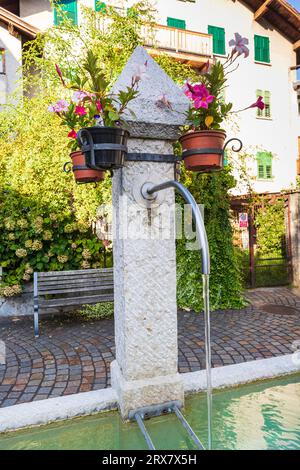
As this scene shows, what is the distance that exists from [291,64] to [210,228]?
44.8ft

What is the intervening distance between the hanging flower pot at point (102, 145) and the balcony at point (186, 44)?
11331 millimetres

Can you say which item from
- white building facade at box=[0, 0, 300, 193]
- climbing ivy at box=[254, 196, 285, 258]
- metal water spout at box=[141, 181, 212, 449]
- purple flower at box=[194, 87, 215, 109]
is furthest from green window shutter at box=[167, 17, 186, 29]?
metal water spout at box=[141, 181, 212, 449]

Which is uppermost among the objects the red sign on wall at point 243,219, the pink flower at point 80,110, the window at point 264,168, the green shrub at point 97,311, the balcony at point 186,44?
the balcony at point 186,44

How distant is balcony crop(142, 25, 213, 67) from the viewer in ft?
38.3

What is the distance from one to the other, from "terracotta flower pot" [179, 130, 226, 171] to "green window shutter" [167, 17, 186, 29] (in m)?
13.3

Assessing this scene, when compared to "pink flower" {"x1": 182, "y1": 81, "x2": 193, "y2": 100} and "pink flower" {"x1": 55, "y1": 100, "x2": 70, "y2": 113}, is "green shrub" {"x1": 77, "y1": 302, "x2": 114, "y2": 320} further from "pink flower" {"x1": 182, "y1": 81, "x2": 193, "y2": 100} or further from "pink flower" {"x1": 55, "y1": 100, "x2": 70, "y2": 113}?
"pink flower" {"x1": 182, "y1": 81, "x2": 193, "y2": 100}

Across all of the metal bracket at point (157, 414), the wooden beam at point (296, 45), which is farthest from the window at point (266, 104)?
the metal bracket at point (157, 414)

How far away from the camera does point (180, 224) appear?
18.6 feet

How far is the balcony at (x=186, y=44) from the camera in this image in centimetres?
1169

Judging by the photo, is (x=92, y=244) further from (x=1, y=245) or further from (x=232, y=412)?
(x=232, y=412)

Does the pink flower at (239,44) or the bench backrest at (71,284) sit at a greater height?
the pink flower at (239,44)

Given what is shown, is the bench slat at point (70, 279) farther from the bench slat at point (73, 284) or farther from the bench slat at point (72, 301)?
the bench slat at point (72, 301)
